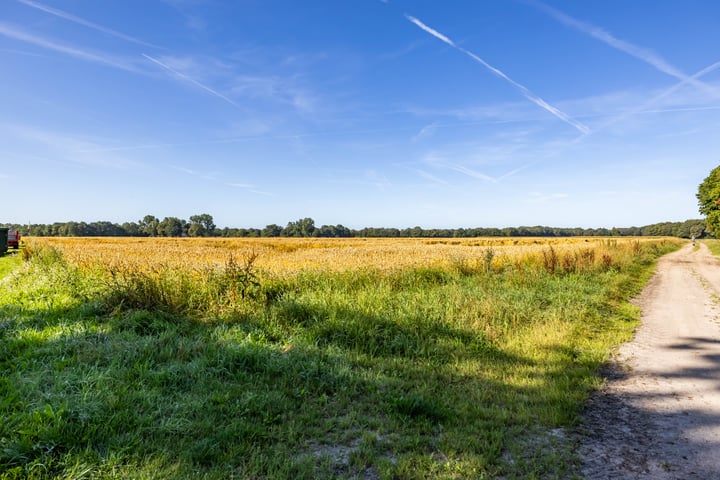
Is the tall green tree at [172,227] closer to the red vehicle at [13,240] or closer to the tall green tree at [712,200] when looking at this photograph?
the red vehicle at [13,240]

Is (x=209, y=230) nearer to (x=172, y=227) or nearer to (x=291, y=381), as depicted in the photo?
(x=172, y=227)

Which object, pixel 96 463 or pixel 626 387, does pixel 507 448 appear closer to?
pixel 626 387

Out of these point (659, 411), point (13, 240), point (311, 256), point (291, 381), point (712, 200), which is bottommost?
point (659, 411)

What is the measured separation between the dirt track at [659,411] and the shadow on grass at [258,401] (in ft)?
1.81

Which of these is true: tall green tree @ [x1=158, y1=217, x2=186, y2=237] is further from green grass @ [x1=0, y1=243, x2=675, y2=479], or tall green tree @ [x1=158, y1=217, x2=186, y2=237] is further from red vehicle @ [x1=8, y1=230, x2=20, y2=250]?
green grass @ [x1=0, y1=243, x2=675, y2=479]

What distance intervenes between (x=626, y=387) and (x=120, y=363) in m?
7.00

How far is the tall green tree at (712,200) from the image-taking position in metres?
33.9

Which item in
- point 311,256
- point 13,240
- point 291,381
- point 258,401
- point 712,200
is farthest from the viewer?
point 712,200

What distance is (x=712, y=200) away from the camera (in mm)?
35281

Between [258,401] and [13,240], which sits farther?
[13,240]

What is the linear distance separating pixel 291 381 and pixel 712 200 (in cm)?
4662

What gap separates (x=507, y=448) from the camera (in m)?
3.49

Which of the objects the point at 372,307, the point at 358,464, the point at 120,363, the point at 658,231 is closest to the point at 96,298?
the point at 120,363

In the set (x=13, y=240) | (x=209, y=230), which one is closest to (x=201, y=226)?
(x=209, y=230)
